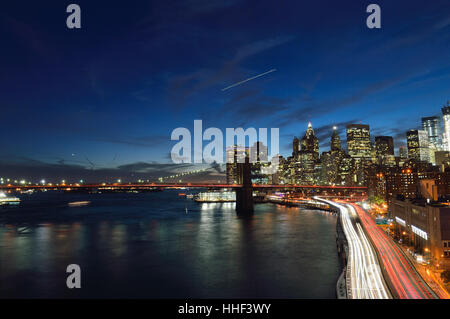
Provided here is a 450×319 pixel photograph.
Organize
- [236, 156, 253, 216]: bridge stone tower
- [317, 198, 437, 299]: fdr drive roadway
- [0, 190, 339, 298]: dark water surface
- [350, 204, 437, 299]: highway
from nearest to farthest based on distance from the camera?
1. [350, 204, 437, 299]: highway
2. [317, 198, 437, 299]: fdr drive roadway
3. [0, 190, 339, 298]: dark water surface
4. [236, 156, 253, 216]: bridge stone tower

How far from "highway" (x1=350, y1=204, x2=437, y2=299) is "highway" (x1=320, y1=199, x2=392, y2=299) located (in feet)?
1.88

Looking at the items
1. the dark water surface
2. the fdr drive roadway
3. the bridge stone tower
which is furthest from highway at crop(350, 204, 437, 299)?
the bridge stone tower

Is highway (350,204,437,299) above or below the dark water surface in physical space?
above

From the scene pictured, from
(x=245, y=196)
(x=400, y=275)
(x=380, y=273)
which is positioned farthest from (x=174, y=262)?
(x=245, y=196)

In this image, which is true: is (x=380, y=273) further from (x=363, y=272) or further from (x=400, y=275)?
(x=400, y=275)

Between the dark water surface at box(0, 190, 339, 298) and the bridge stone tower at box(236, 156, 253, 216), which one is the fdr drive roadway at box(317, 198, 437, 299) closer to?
the dark water surface at box(0, 190, 339, 298)

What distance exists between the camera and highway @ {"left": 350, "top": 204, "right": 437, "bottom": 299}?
17.1m

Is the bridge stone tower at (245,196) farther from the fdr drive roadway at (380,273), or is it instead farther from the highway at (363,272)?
the fdr drive roadway at (380,273)

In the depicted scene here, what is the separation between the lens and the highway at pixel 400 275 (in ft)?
56.1

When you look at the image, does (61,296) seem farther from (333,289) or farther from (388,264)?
(388,264)

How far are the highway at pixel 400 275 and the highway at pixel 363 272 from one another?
1.88 ft

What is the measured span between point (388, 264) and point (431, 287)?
423 centimetres

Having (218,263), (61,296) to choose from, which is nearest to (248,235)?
(218,263)

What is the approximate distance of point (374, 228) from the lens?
40.8 m
